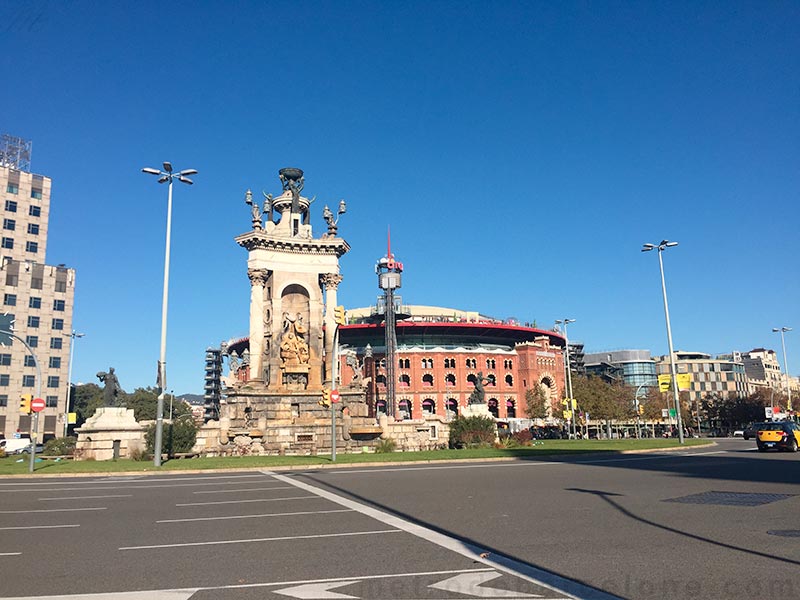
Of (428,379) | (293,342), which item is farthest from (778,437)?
(428,379)

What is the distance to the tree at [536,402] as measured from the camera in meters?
90.6

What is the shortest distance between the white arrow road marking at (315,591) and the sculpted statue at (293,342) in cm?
3588

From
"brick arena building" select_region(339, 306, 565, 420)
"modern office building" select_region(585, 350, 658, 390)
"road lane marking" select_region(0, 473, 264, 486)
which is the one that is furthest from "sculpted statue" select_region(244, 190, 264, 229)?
"modern office building" select_region(585, 350, 658, 390)

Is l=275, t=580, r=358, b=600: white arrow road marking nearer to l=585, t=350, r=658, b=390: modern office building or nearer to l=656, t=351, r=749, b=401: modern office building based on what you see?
l=585, t=350, r=658, b=390: modern office building

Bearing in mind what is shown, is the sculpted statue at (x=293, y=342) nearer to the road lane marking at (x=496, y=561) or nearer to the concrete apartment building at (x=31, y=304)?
the road lane marking at (x=496, y=561)

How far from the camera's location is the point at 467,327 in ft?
322

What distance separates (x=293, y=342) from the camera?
138 ft

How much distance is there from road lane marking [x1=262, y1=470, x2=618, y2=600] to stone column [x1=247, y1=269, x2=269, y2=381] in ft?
A: 98.2

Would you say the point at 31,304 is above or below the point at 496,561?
above

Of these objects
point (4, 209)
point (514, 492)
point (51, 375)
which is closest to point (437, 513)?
point (514, 492)

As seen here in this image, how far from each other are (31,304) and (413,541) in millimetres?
84487

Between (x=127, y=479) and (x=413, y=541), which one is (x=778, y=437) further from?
(x=127, y=479)

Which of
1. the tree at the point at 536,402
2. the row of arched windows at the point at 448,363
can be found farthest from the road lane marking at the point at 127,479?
the tree at the point at 536,402

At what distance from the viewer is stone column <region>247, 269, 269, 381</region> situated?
4138 centimetres
